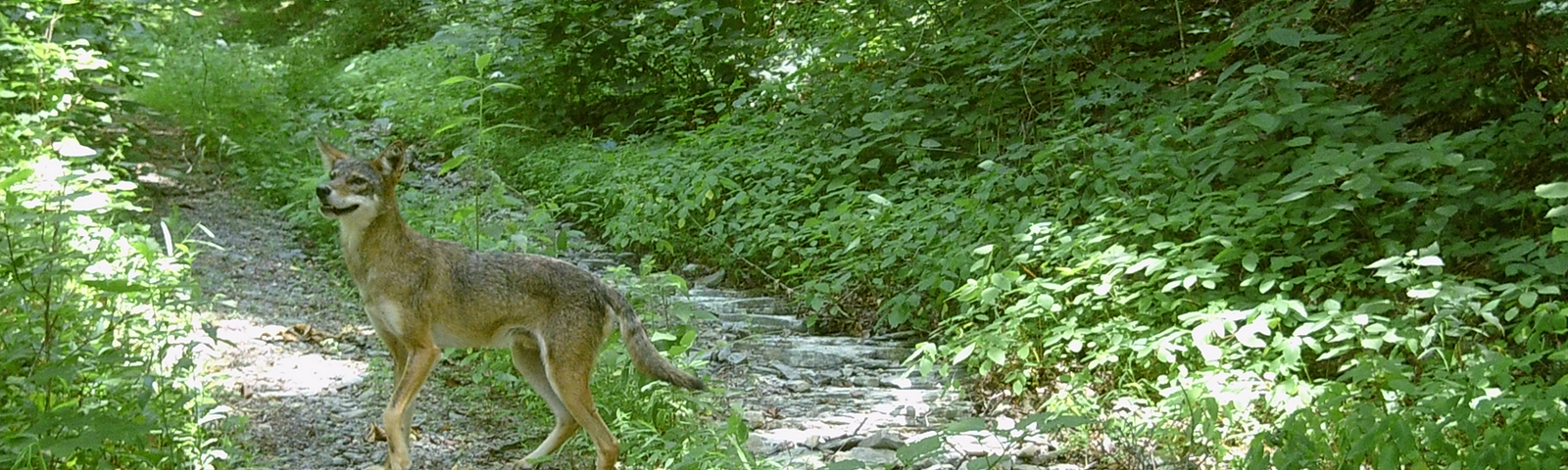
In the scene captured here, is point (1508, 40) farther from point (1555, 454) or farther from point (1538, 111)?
point (1555, 454)

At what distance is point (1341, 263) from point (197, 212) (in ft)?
31.9

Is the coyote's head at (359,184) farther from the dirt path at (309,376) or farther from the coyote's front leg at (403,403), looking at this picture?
the dirt path at (309,376)

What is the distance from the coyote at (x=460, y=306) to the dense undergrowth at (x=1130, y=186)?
1.11 meters

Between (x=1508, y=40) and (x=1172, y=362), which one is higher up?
(x=1508, y=40)

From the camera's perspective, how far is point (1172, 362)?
19.0 ft

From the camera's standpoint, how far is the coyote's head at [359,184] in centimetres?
593

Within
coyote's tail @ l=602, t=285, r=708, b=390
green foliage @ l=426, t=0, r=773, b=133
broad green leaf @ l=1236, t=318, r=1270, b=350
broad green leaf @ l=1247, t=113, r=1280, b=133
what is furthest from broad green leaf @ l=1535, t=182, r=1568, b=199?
green foliage @ l=426, t=0, r=773, b=133

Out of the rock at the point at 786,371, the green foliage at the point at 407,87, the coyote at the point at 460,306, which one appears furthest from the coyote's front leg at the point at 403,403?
the green foliage at the point at 407,87

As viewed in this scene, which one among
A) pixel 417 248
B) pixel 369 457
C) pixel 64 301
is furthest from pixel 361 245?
pixel 64 301

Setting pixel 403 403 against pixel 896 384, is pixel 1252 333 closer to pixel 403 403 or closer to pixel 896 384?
pixel 896 384

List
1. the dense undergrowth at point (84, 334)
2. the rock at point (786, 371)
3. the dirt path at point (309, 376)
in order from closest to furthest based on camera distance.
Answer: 1. the dense undergrowth at point (84, 334)
2. the dirt path at point (309, 376)
3. the rock at point (786, 371)

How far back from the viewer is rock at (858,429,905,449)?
5.98 meters

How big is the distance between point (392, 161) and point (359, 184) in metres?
0.21

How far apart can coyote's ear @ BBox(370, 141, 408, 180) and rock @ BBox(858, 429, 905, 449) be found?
2.56 metres
